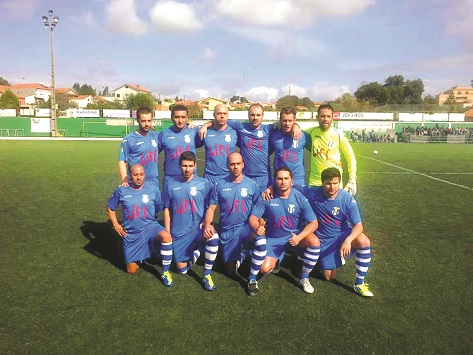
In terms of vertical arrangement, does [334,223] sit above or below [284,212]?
below

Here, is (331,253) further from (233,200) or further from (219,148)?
(219,148)

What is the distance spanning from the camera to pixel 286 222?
468 centimetres

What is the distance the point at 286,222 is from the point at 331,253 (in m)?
0.69

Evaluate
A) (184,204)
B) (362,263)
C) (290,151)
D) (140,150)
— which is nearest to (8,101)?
(140,150)

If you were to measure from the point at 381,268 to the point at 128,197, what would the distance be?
3.62 metres

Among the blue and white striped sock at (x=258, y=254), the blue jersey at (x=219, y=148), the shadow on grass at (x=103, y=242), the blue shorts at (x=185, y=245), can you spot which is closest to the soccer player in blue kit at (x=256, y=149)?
the blue jersey at (x=219, y=148)

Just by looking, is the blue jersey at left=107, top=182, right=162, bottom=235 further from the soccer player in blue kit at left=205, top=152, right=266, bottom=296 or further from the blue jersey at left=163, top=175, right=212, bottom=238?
the soccer player in blue kit at left=205, top=152, right=266, bottom=296

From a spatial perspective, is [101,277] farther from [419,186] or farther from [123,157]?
[419,186]

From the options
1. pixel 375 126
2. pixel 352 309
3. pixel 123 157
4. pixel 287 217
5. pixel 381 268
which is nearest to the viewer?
pixel 352 309

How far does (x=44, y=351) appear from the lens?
3.20 m

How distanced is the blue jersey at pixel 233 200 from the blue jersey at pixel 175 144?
116 centimetres

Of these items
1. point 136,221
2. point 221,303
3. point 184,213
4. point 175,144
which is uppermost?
point 175,144

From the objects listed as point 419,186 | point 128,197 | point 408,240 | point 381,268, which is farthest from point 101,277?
point 419,186

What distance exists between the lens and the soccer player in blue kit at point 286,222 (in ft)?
14.9
